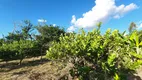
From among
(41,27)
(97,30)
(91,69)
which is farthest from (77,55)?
(41,27)

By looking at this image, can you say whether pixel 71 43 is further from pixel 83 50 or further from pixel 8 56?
pixel 8 56

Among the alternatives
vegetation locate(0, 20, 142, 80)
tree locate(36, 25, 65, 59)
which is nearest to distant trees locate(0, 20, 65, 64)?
tree locate(36, 25, 65, 59)

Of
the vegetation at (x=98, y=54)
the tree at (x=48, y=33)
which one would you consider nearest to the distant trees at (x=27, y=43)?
the tree at (x=48, y=33)

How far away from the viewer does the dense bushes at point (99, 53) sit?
27.2 feet

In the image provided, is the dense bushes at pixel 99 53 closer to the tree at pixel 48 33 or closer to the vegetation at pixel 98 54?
the vegetation at pixel 98 54

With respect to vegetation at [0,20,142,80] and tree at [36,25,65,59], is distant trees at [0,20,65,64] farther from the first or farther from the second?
vegetation at [0,20,142,80]

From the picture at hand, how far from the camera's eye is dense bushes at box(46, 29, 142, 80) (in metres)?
8.30

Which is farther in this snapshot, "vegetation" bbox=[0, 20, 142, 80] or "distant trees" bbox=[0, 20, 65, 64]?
"distant trees" bbox=[0, 20, 65, 64]

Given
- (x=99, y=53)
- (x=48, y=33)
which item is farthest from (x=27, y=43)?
(x=99, y=53)

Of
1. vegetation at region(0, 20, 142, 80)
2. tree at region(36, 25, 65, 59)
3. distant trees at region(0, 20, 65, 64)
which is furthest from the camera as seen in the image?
tree at region(36, 25, 65, 59)

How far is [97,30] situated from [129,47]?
6.49 feet

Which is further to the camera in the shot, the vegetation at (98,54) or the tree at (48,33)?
the tree at (48,33)

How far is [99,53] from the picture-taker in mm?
8930

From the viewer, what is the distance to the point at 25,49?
23359mm
